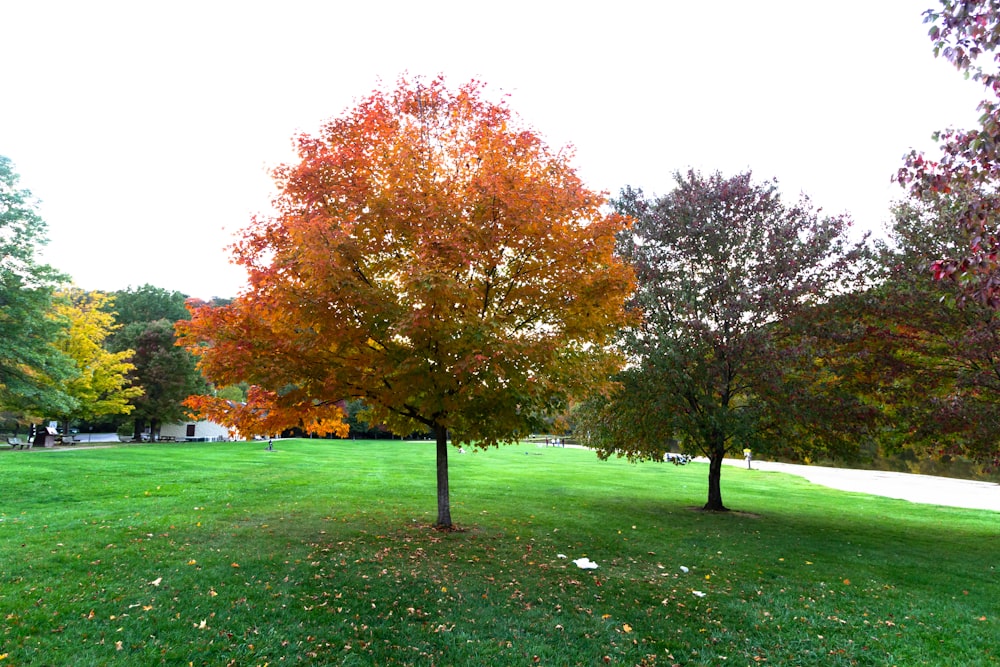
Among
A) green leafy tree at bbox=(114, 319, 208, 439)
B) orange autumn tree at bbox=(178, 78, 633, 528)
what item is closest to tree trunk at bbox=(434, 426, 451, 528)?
orange autumn tree at bbox=(178, 78, 633, 528)

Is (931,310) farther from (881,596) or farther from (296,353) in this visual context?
(296,353)

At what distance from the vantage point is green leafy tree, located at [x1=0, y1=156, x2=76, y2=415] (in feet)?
77.7

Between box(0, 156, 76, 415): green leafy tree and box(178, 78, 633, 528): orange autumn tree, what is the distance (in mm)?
21670

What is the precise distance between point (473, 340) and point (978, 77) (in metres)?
6.20

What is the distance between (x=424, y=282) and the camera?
739 centimetres

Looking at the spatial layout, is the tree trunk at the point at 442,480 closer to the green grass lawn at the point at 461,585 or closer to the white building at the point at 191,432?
the green grass lawn at the point at 461,585

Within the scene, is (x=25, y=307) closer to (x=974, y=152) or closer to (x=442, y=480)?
(x=442, y=480)

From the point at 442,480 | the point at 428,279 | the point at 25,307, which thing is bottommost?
the point at 442,480

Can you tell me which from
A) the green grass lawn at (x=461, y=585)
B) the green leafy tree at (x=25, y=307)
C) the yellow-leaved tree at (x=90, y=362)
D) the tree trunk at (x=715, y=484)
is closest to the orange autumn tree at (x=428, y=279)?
the green grass lawn at (x=461, y=585)

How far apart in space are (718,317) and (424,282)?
1001 centimetres

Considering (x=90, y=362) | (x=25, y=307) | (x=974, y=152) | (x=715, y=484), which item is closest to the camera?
Result: (x=974, y=152)

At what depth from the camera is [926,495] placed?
25484 millimetres

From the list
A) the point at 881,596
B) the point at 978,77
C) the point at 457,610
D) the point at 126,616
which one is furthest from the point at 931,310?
the point at 126,616

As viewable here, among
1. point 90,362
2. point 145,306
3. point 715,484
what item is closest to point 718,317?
point 715,484
